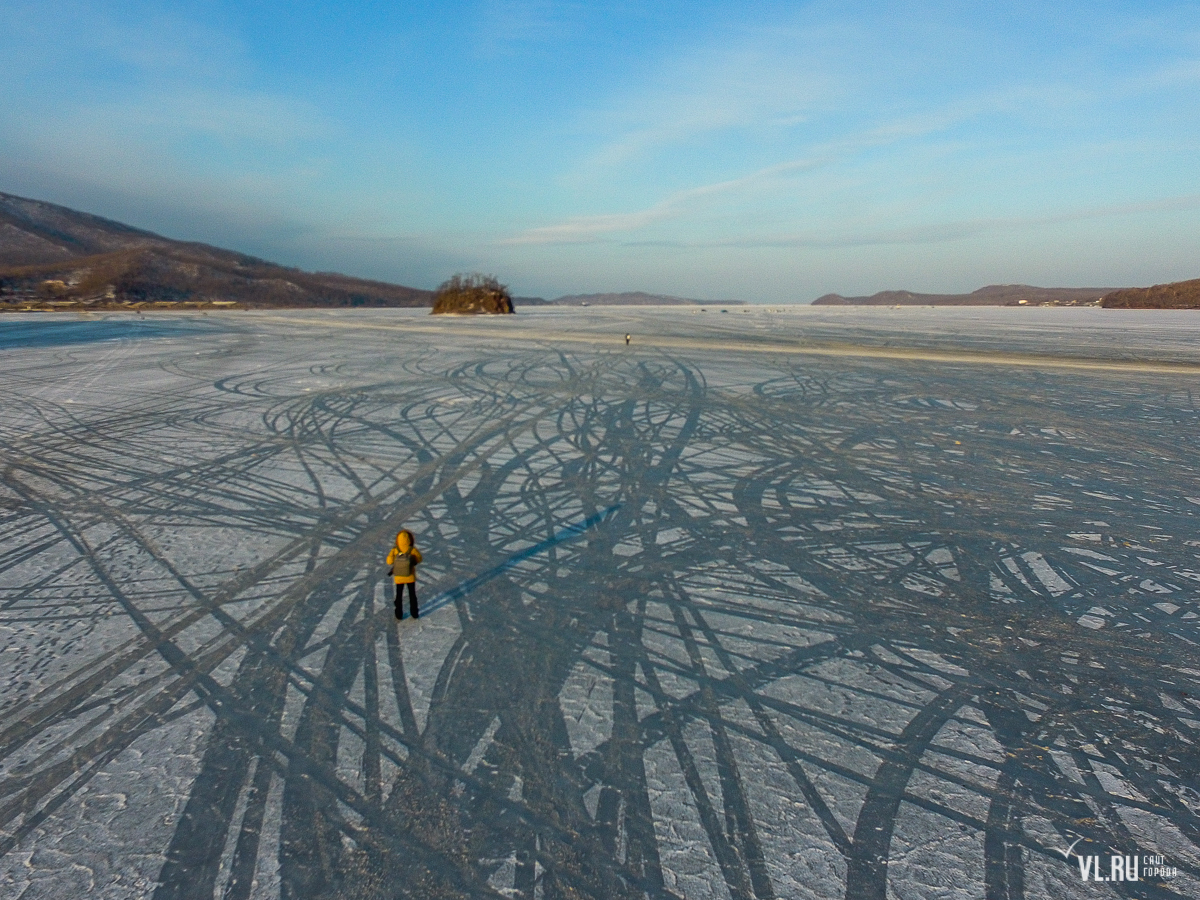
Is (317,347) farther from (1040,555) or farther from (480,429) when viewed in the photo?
(1040,555)

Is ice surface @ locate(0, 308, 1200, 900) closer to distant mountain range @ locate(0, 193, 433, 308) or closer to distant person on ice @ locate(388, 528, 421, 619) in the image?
distant person on ice @ locate(388, 528, 421, 619)

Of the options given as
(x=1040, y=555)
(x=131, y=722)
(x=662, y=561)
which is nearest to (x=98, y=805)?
(x=131, y=722)

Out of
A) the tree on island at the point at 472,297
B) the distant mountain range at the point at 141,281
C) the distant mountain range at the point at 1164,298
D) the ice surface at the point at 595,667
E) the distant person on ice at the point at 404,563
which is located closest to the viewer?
the ice surface at the point at 595,667

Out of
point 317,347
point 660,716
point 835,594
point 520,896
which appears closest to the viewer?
point 520,896

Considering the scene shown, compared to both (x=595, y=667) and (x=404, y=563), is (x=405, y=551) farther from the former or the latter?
(x=595, y=667)

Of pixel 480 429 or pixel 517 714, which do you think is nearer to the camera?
pixel 517 714

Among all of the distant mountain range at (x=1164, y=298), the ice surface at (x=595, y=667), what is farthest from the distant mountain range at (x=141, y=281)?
the distant mountain range at (x=1164, y=298)

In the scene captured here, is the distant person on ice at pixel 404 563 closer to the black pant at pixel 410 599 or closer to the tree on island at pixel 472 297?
the black pant at pixel 410 599

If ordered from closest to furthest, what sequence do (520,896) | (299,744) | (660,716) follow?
1. (520,896)
2. (299,744)
3. (660,716)

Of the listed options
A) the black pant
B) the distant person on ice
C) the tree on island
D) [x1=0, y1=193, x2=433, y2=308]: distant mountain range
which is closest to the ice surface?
the black pant
